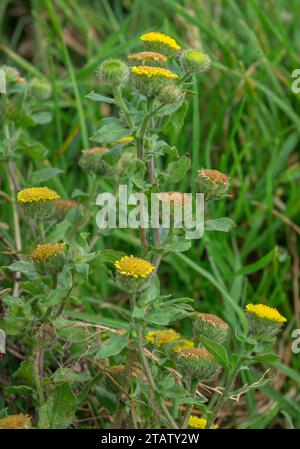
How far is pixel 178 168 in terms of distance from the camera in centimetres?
139

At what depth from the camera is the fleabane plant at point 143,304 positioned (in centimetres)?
128

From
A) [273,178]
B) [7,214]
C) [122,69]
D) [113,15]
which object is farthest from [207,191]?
[113,15]

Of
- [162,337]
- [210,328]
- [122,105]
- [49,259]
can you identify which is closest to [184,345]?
[162,337]

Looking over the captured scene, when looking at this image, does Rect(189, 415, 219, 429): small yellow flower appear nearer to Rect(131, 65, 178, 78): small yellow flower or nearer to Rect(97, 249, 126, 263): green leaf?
Rect(97, 249, 126, 263): green leaf

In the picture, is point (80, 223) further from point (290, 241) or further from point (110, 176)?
point (290, 241)

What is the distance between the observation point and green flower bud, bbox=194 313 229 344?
1.33 metres

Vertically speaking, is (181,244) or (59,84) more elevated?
(59,84)

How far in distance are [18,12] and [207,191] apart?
1.98 meters

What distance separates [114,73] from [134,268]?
346mm

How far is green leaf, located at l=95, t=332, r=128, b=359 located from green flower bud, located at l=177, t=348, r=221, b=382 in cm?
10

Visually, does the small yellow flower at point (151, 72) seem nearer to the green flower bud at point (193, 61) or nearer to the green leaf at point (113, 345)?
the green flower bud at point (193, 61)

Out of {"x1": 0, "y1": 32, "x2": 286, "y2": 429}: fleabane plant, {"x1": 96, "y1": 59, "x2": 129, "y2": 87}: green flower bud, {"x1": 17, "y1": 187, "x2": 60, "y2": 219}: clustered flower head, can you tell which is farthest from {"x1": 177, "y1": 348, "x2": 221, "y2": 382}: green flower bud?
{"x1": 96, "y1": 59, "x2": 129, "y2": 87}: green flower bud

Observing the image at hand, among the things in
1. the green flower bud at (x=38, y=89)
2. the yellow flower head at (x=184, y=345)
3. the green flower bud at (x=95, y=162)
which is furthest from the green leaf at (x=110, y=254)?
the green flower bud at (x=38, y=89)
